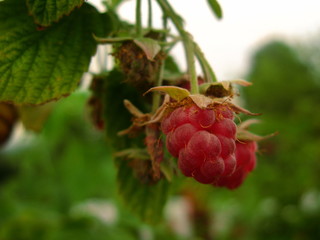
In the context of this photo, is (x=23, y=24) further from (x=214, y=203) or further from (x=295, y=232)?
(x=214, y=203)

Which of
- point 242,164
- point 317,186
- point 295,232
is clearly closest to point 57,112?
point 242,164

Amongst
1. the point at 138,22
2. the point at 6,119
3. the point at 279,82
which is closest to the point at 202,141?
the point at 138,22

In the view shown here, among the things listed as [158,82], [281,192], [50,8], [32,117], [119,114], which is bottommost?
[281,192]

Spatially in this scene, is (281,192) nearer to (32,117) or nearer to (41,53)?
(32,117)

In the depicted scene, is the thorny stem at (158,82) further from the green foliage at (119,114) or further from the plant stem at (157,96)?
the green foliage at (119,114)

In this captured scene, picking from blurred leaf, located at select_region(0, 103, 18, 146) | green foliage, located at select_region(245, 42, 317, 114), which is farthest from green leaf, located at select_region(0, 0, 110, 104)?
green foliage, located at select_region(245, 42, 317, 114)

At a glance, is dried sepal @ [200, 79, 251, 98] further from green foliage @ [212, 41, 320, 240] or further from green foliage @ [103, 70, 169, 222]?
green foliage @ [212, 41, 320, 240]
